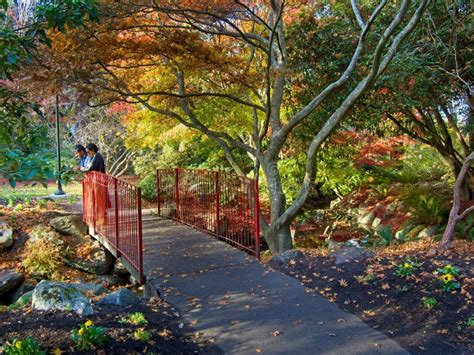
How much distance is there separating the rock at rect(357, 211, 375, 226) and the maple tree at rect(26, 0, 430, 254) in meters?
4.47

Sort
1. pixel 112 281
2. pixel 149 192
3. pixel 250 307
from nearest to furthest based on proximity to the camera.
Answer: pixel 250 307, pixel 112 281, pixel 149 192

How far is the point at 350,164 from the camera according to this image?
38.0 ft

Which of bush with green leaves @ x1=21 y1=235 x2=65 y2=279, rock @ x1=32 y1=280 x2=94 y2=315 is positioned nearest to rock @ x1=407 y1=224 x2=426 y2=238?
bush with green leaves @ x1=21 y1=235 x2=65 y2=279

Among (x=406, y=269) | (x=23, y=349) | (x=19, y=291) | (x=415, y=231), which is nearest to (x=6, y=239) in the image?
(x=19, y=291)

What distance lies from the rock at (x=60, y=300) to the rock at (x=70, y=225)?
466 centimetres

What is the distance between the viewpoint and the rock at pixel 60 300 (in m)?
3.90

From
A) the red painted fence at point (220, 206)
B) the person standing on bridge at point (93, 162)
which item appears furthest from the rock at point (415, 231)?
the person standing on bridge at point (93, 162)

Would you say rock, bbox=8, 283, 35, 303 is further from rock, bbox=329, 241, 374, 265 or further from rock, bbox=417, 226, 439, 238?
rock, bbox=417, 226, 439, 238

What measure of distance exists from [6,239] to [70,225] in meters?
1.18

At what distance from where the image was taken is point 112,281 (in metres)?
7.68

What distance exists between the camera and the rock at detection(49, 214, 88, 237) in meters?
8.55

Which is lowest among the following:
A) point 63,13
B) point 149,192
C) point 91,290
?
point 91,290

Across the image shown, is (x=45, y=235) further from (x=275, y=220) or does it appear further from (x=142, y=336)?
(x=142, y=336)

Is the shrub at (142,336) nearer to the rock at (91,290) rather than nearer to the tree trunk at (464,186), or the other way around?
the rock at (91,290)
